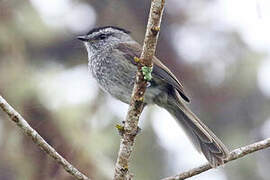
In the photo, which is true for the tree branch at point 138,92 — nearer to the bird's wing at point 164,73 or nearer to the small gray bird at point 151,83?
the small gray bird at point 151,83

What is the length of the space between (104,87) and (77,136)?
66cm

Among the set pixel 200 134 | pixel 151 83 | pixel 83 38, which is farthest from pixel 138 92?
pixel 83 38

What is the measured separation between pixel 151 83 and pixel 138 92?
1.25 m

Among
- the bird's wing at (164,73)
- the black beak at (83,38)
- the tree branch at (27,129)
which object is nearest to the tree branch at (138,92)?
the tree branch at (27,129)

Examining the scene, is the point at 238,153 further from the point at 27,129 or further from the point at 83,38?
the point at 83,38

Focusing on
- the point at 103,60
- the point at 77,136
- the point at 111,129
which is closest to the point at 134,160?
the point at 111,129

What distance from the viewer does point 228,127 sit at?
703 cm

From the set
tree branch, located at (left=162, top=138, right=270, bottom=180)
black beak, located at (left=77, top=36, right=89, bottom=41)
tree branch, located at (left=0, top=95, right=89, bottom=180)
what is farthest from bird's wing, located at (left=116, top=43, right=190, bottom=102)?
tree branch, located at (left=0, top=95, right=89, bottom=180)

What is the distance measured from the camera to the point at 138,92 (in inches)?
118

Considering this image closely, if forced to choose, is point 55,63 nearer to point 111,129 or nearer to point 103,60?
point 111,129

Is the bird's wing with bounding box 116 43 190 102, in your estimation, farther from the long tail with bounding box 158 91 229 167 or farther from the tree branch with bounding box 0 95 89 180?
the tree branch with bounding box 0 95 89 180

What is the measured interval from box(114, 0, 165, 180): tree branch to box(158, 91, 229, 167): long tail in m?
0.52

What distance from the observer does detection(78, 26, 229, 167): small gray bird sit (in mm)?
4109

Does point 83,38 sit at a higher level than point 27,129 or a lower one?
lower
